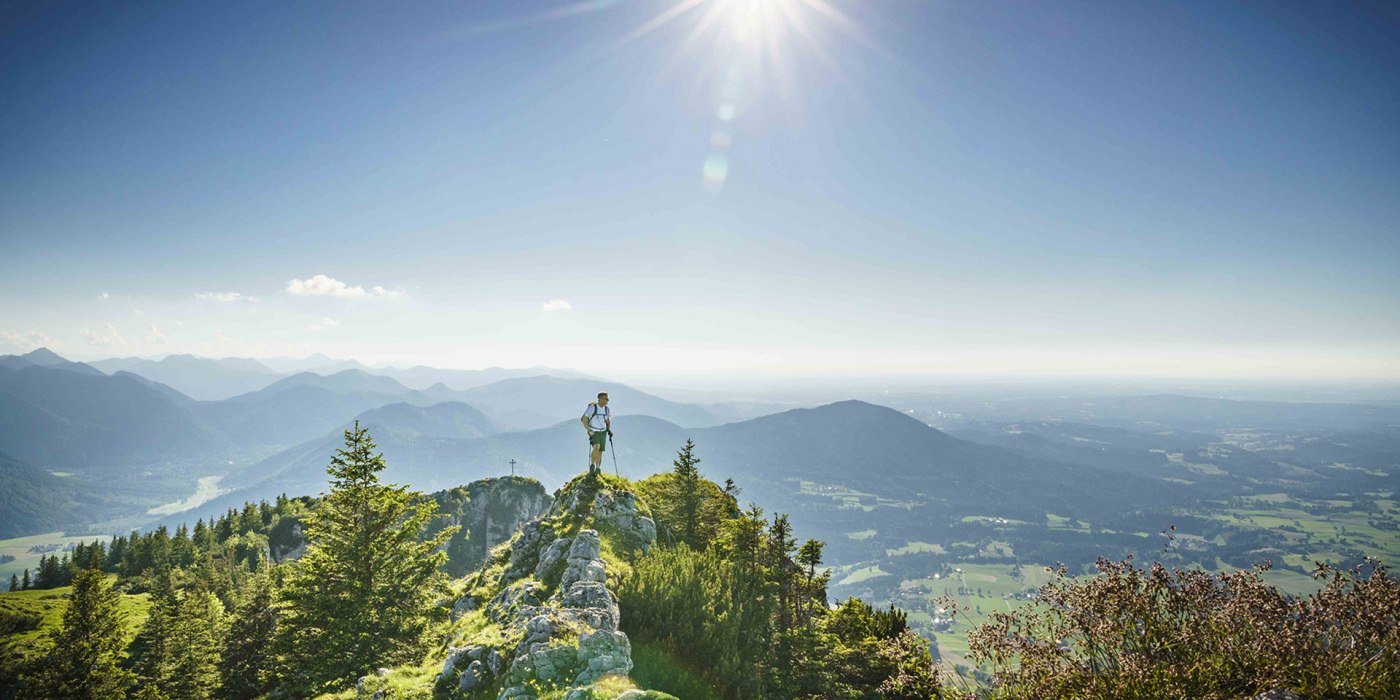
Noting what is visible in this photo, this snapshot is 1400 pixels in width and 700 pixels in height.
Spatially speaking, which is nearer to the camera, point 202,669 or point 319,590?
point 319,590

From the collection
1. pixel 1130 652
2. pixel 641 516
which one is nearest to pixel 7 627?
pixel 641 516

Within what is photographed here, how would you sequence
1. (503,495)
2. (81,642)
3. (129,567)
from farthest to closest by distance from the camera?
(503,495) < (129,567) < (81,642)

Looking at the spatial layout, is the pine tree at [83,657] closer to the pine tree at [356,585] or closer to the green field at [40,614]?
the pine tree at [356,585]

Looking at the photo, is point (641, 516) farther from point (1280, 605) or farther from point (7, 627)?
point (7, 627)

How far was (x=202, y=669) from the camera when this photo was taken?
31.3 metres

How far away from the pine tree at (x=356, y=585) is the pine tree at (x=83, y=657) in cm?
1424

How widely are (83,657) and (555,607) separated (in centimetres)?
2853

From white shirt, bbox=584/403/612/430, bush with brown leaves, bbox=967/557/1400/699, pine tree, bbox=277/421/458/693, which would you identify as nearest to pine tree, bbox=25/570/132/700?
pine tree, bbox=277/421/458/693

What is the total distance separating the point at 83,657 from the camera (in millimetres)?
23938

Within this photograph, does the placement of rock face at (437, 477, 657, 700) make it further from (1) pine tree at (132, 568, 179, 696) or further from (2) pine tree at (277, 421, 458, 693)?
(1) pine tree at (132, 568, 179, 696)

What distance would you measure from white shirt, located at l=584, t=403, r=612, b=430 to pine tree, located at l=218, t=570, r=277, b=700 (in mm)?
17112

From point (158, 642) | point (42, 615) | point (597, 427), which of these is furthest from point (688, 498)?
point (42, 615)

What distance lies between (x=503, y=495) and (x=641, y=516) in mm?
102776

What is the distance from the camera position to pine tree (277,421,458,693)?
16.3 meters
